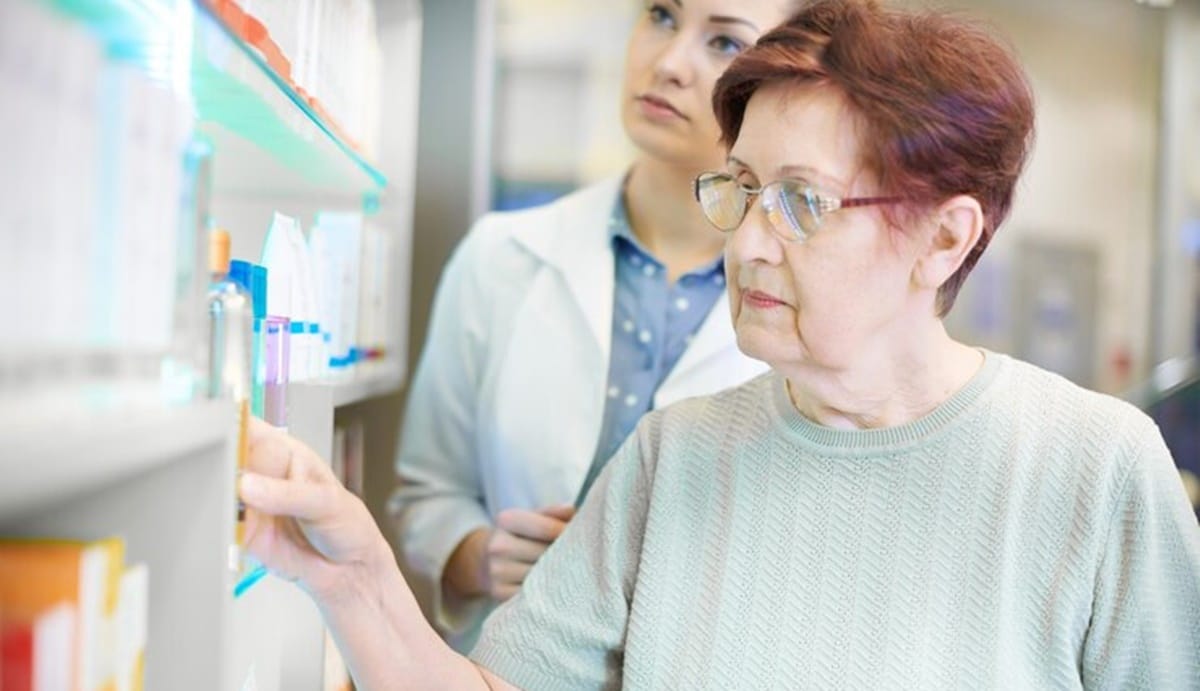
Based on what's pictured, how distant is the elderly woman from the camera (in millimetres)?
1533

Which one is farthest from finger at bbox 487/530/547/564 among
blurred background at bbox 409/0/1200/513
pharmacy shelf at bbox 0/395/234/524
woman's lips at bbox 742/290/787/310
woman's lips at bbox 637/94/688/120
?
blurred background at bbox 409/0/1200/513

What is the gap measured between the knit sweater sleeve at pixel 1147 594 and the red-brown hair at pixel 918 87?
377 mm

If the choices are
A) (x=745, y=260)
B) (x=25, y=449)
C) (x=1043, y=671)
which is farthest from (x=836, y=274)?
(x=25, y=449)

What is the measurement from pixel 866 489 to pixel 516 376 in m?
0.76

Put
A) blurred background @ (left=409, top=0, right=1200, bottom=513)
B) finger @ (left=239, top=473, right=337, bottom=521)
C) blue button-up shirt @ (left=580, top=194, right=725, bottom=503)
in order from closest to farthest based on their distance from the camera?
1. finger @ (left=239, top=473, right=337, bottom=521)
2. blue button-up shirt @ (left=580, top=194, right=725, bottom=503)
3. blurred background @ (left=409, top=0, right=1200, bottom=513)

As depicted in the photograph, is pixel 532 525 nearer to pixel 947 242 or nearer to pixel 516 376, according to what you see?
pixel 516 376

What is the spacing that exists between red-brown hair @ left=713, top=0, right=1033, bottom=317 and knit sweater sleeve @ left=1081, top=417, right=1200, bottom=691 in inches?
14.8

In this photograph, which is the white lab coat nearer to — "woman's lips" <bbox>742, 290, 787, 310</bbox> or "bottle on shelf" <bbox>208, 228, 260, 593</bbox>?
"woman's lips" <bbox>742, 290, 787, 310</bbox>

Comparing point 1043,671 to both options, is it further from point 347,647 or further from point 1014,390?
point 347,647

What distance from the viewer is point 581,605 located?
172cm

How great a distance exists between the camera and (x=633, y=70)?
7.16 ft

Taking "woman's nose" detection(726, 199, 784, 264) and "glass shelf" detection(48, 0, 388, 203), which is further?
"woman's nose" detection(726, 199, 784, 264)

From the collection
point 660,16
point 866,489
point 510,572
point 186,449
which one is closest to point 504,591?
point 510,572

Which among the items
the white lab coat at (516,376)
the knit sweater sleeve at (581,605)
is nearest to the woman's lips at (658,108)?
the white lab coat at (516,376)
